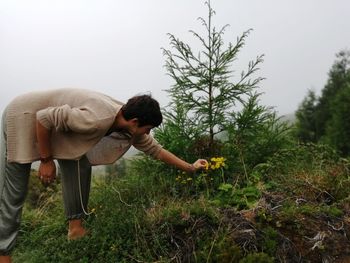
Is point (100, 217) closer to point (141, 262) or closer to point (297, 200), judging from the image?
point (141, 262)

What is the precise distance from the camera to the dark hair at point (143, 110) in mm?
3652

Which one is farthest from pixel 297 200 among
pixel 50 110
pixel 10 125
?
pixel 10 125

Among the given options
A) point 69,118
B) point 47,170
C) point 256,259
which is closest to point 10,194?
point 47,170

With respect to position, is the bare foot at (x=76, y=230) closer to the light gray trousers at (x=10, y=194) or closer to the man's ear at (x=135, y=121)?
the light gray trousers at (x=10, y=194)

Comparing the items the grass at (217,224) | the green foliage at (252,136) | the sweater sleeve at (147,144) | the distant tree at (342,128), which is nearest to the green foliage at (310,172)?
the grass at (217,224)

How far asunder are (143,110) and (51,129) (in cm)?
76

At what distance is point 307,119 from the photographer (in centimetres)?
1873

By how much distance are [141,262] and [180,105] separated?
8.24 feet

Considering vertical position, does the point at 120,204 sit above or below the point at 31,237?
Result: above

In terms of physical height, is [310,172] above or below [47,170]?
below

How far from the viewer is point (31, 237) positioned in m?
5.27

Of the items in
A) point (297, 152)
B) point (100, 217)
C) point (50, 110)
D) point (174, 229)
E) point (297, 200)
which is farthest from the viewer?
point (297, 152)

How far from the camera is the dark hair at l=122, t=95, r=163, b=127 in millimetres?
3652

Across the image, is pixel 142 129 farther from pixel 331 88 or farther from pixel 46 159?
pixel 331 88
